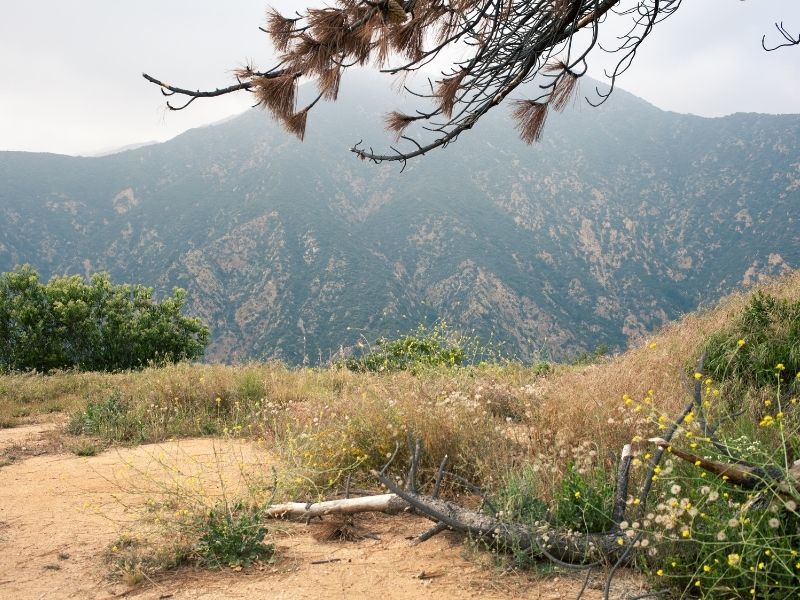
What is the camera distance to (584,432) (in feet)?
12.7

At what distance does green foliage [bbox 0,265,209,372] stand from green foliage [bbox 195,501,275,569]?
20.9m

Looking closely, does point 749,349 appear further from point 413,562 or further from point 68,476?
point 68,476

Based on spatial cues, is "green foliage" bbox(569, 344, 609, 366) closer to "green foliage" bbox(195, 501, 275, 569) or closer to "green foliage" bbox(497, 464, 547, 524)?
"green foliage" bbox(497, 464, 547, 524)

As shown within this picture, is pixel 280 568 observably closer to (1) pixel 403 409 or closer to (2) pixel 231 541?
(2) pixel 231 541

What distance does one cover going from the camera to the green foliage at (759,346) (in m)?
4.95

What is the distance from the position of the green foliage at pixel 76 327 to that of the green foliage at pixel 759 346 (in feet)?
68.3

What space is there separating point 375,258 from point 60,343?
174ft

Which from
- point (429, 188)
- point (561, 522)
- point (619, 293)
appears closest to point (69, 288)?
point (561, 522)

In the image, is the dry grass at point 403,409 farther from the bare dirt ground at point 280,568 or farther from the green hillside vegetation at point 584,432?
the bare dirt ground at point 280,568

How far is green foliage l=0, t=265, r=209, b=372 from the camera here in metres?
22.7

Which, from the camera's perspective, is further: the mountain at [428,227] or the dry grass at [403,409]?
the mountain at [428,227]

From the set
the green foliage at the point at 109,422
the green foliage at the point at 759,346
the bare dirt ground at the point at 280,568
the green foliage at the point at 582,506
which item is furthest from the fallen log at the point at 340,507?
the green foliage at the point at 109,422

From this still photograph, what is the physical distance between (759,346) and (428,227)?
252 ft

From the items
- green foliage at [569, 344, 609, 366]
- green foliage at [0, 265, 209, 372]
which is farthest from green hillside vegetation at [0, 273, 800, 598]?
green foliage at [0, 265, 209, 372]
